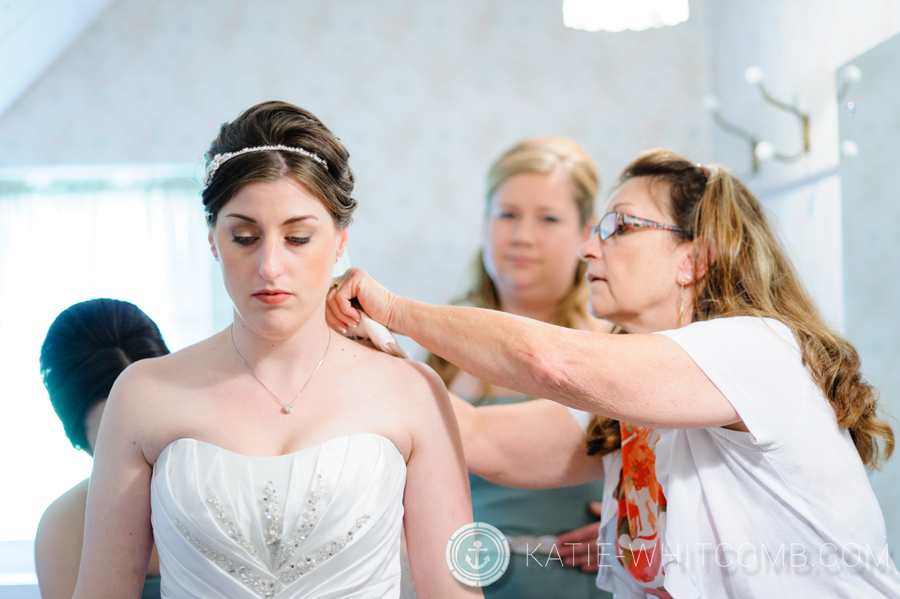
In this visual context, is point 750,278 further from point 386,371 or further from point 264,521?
point 264,521

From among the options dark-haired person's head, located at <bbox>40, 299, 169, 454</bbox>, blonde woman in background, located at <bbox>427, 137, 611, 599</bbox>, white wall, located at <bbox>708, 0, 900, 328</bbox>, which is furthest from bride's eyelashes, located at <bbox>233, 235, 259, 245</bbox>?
white wall, located at <bbox>708, 0, 900, 328</bbox>

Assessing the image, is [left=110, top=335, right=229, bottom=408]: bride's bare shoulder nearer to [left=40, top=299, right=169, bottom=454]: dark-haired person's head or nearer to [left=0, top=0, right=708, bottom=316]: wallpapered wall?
[left=40, top=299, right=169, bottom=454]: dark-haired person's head

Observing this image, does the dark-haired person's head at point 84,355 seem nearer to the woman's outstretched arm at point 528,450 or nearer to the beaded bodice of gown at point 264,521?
the beaded bodice of gown at point 264,521

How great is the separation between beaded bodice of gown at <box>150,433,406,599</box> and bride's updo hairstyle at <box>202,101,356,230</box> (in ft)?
1.35

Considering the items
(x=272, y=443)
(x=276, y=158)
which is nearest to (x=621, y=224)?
(x=276, y=158)

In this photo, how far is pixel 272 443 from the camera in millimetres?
1069

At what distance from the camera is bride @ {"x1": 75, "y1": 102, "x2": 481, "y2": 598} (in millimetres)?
1012

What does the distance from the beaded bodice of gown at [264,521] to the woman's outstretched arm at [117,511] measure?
48 millimetres

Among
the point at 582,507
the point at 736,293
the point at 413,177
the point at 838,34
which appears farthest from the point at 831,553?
the point at 413,177

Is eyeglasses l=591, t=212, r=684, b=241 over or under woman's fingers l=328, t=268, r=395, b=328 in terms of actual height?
over

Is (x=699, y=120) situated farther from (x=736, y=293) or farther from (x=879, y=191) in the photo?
(x=736, y=293)

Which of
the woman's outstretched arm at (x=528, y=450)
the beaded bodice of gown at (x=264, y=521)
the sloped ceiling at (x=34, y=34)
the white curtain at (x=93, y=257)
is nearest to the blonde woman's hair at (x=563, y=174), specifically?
the woman's outstretched arm at (x=528, y=450)

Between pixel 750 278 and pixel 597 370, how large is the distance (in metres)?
0.46

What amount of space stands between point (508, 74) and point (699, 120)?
1.01 m
